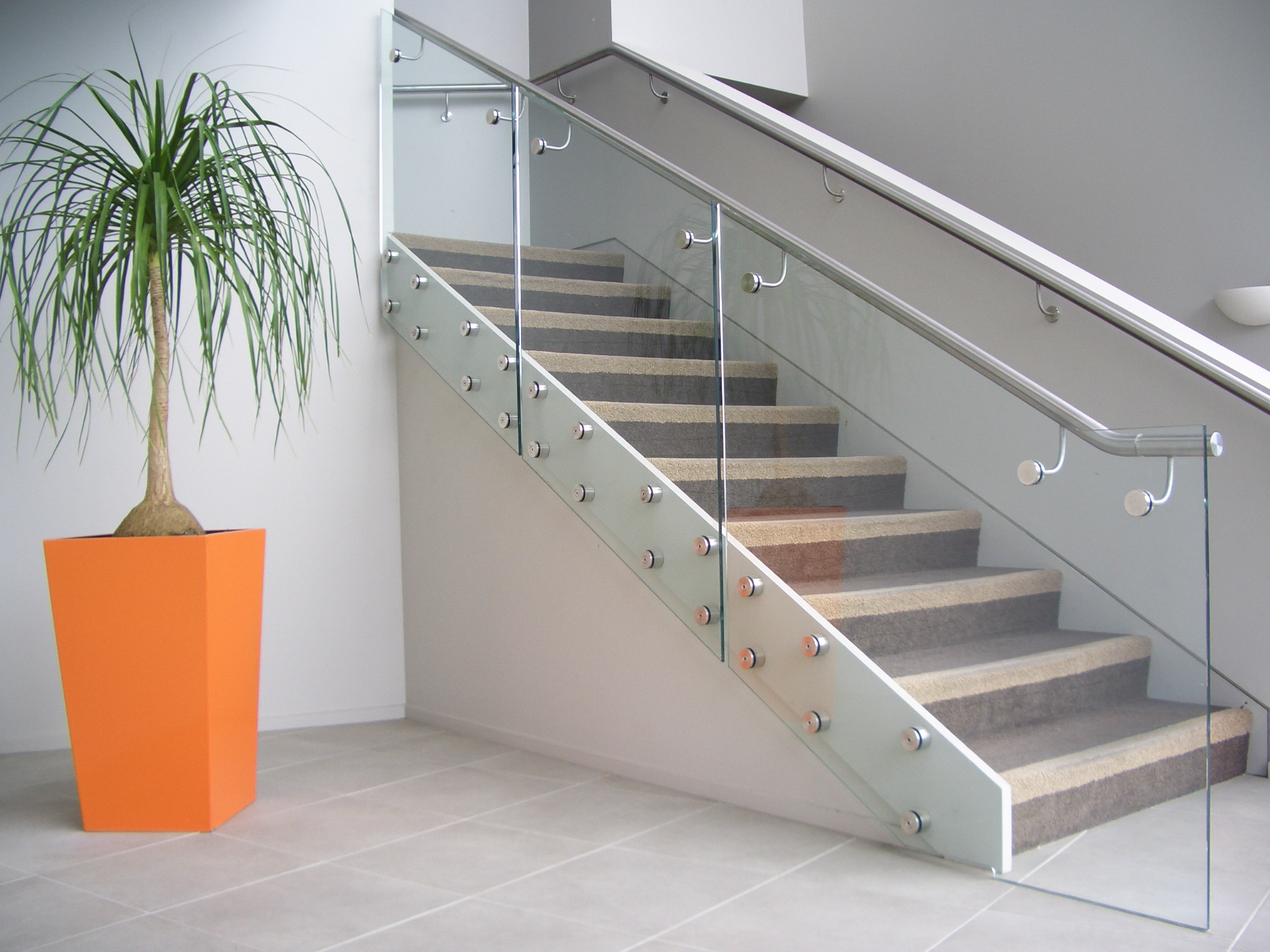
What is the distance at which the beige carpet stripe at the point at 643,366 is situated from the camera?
2.48m

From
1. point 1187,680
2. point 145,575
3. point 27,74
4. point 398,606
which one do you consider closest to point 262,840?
point 145,575

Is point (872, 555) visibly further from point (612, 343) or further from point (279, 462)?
point (279, 462)

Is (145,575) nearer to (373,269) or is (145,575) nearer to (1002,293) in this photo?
(373,269)

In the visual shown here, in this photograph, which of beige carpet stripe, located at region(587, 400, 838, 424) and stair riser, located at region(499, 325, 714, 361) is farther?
stair riser, located at region(499, 325, 714, 361)

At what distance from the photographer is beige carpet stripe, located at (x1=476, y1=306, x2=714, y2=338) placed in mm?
2604

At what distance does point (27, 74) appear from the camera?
329 centimetres

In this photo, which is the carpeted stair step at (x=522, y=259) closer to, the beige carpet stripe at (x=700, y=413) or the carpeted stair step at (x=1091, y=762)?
the beige carpet stripe at (x=700, y=413)

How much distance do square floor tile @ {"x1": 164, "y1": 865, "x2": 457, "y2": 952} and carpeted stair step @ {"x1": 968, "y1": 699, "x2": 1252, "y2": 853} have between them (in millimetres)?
1104

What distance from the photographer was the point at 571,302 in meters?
3.05

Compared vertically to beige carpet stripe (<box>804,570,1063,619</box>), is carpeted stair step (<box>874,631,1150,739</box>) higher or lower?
lower

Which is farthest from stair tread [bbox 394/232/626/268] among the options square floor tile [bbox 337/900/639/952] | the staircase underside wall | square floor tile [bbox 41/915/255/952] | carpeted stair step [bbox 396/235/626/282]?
square floor tile [bbox 41/915/255/952]

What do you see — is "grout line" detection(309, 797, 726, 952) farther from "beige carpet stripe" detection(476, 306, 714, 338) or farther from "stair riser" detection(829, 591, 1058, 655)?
"beige carpet stripe" detection(476, 306, 714, 338)

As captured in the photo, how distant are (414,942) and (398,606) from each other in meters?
1.98

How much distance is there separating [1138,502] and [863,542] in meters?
0.59
